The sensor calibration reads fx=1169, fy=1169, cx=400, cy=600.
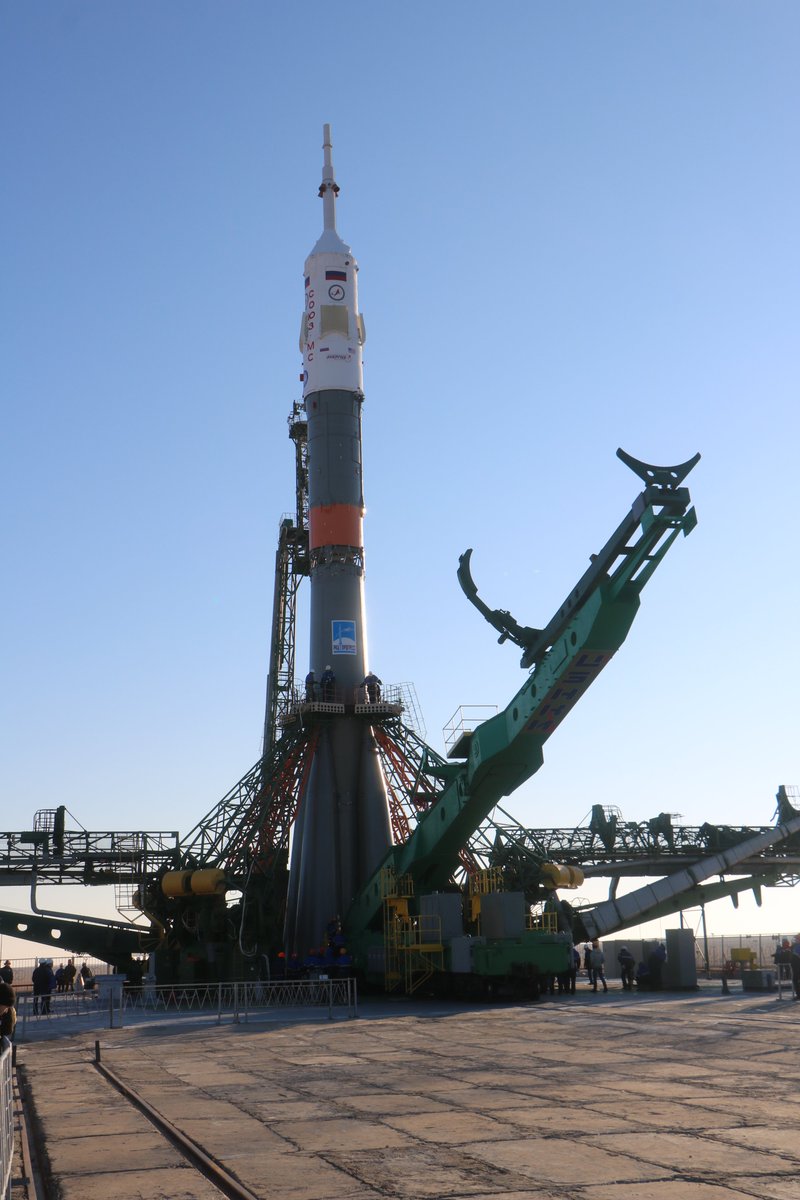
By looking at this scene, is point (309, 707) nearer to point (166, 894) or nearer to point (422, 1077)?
point (166, 894)

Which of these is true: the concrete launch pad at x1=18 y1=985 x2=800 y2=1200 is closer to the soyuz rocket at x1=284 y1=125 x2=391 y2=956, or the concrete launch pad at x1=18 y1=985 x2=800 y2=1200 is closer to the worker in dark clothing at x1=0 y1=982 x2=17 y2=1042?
the worker in dark clothing at x1=0 y1=982 x2=17 y2=1042

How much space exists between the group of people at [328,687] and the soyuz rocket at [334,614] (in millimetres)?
213

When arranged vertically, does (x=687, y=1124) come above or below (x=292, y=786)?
below

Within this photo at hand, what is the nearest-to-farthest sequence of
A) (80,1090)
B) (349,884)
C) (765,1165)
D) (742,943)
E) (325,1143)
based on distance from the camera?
(765,1165) → (325,1143) → (80,1090) → (349,884) → (742,943)

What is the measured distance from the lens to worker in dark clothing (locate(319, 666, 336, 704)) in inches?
1538

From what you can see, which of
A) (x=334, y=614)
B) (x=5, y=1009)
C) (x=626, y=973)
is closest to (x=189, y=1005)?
(x=626, y=973)

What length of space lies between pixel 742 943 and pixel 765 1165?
6414 centimetres

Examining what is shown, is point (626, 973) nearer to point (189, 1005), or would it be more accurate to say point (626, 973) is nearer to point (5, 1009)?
point (189, 1005)

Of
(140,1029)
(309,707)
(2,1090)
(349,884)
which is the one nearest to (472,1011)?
(140,1029)

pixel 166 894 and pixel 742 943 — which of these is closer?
pixel 166 894

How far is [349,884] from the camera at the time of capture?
3766cm

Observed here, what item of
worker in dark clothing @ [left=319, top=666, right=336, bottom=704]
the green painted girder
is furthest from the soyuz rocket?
the green painted girder

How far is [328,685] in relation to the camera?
39188 millimetres

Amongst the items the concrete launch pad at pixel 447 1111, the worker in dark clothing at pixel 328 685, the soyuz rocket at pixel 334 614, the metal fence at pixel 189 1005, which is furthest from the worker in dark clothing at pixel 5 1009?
the worker in dark clothing at pixel 328 685
